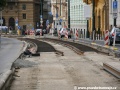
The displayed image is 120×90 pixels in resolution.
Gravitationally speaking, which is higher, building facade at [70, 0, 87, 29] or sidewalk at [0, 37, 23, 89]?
building facade at [70, 0, 87, 29]

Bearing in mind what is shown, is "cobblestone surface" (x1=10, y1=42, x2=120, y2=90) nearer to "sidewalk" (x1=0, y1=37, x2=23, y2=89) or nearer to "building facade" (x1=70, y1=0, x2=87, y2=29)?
"sidewalk" (x1=0, y1=37, x2=23, y2=89)

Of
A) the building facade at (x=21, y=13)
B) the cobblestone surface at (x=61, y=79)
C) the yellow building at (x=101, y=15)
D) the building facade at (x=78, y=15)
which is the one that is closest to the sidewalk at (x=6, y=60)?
the cobblestone surface at (x=61, y=79)

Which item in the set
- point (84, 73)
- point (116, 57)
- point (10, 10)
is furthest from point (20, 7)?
point (84, 73)

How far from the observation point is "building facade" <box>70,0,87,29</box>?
83000mm

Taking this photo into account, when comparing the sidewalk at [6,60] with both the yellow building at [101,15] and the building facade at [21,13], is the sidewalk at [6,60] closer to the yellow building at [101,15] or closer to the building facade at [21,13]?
the yellow building at [101,15]

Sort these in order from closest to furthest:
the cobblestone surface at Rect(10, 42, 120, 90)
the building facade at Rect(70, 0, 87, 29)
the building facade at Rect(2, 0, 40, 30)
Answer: the cobblestone surface at Rect(10, 42, 120, 90)
the building facade at Rect(70, 0, 87, 29)
the building facade at Rect(2, 0, 40, 30)

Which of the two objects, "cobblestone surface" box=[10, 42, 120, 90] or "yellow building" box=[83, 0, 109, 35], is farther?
"yellow building" box=[83, 0, 109, 35]

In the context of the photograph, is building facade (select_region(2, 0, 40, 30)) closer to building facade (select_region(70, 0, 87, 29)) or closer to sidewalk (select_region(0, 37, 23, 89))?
building facade (select_region(70, 0, 87, 29))

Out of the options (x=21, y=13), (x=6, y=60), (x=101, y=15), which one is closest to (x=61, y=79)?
(x=6, y=60)

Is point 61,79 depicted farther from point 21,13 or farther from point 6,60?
point 21,13

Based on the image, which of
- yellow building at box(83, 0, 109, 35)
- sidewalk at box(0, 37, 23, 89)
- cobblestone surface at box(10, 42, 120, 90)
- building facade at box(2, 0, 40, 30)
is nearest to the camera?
cobblestone surface at box(10, 42, 120, 90)

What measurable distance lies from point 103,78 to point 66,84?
2.01 m

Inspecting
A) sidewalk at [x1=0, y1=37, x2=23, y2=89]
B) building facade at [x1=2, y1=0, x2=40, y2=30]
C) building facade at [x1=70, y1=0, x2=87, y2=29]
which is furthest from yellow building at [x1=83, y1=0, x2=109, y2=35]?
building facade at [x1=2, y1=0, x2=40, y2=30]

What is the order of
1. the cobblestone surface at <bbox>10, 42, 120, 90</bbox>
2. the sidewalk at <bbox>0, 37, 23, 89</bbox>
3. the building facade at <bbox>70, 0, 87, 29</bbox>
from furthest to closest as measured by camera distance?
the building facade at <bbox>70, 0, 87, 29</bbox>, the sidewalk at <bbox>0, 37, 23, 89</bbox>, the cobblestone surface at <bbox>10, 42, 120, 90</bbox>
